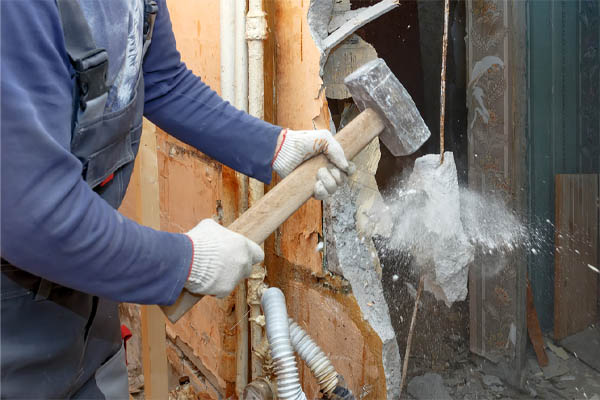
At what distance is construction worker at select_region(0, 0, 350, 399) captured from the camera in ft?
3.25

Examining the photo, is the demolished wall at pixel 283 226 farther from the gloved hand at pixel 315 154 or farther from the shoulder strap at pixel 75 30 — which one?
the shoulder strap at pixel 75 30

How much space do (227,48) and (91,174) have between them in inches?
39.4

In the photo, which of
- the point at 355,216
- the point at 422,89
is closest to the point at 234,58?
the point at 355,216

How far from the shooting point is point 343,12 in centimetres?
197

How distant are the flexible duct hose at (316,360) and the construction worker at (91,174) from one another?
59 cm

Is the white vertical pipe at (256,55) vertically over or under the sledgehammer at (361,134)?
over

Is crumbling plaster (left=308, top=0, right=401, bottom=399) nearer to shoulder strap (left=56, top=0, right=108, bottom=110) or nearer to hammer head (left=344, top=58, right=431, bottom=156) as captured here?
hammer head (left=344, top=58, right=431, bottom=156)

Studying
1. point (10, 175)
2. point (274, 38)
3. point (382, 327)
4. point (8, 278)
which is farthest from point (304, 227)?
point (10, 175)

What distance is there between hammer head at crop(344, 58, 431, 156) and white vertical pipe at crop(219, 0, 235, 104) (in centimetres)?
63

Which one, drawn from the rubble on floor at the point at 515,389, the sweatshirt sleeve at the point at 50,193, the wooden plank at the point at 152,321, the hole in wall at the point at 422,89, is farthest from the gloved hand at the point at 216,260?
the rubble on floor at the point at 515,389

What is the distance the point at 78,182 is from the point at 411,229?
5.39ft

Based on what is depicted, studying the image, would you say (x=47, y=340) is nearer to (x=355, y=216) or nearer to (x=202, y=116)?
(x=202, y=116)

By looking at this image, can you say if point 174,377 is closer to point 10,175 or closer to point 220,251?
point 220,251

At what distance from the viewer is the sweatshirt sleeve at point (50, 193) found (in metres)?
0.97
